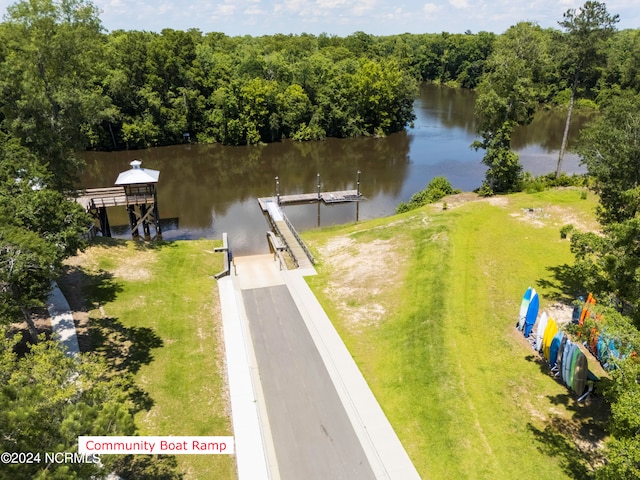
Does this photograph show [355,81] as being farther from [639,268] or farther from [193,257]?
[639,268]

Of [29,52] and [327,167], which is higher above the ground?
[29,52]

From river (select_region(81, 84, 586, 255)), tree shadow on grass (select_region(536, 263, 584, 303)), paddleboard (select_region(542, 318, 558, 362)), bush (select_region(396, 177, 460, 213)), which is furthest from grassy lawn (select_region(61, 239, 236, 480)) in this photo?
bush (select_region(396, 177, 460, 213))

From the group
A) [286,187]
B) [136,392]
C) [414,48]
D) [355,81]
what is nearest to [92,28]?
[136,392]

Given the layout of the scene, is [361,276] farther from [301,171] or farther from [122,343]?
[301,171]

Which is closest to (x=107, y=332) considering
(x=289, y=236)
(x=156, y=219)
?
(x=289, y=236)

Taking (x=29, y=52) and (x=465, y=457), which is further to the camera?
(x=29, y=52)

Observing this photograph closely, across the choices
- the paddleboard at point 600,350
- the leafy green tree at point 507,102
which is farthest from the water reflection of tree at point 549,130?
the paddleboard at point 600,350
